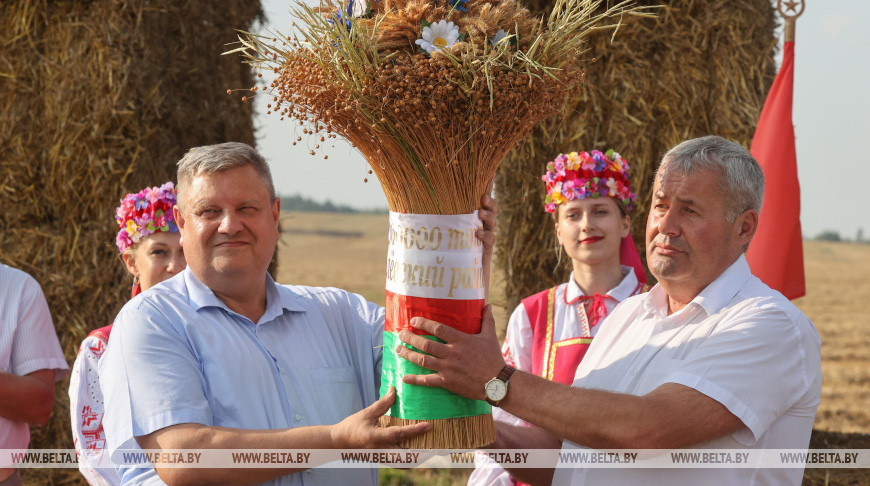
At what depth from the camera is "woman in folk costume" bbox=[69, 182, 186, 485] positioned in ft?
10.4

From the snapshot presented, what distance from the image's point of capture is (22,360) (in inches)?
138

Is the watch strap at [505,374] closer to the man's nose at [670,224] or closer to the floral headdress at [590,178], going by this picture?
the man's nose at [670,224]

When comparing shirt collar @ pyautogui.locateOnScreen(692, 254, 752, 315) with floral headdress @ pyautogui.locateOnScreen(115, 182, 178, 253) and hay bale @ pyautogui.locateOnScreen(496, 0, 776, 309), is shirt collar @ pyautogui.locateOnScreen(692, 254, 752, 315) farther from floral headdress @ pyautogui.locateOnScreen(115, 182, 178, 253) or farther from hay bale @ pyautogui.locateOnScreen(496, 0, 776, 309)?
hay bale @ pyautogui.locateOnScreen(496, 0, 776, 309)

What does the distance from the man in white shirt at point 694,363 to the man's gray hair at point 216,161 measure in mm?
760

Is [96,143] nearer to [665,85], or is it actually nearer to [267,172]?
[267,172]

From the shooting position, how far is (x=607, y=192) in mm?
3891

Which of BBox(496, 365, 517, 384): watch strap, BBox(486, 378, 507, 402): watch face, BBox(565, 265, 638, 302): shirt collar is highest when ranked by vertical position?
BBox(565, 265, 638, 302): shirt collar

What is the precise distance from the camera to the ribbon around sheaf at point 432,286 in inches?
82.4

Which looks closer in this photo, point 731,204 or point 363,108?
point 363,108

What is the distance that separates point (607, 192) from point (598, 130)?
4.51 ft

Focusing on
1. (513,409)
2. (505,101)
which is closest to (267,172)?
(505,101)

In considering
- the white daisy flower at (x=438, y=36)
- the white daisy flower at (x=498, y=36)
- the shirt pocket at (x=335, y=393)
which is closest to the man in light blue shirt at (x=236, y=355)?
the shirt pocket at (x=335, y=393)

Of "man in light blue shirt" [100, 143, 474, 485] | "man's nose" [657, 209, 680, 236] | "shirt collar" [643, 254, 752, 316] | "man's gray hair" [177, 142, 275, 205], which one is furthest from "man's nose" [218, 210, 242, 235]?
"shirt collar" [643, 254, 752, 316]

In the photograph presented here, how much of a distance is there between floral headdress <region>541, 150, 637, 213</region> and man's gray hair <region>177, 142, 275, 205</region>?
185 centimetres
